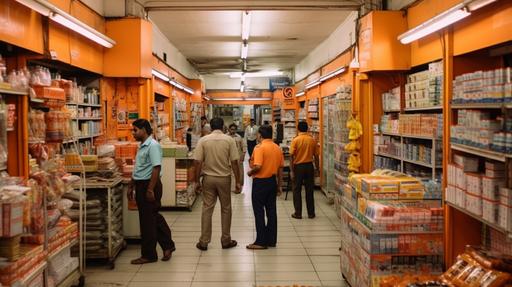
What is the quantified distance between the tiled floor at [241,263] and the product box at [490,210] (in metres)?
2.04

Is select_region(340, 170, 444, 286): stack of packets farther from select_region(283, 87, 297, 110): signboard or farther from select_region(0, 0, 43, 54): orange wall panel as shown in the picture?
select_region(283, 87, 297, 110): signboard

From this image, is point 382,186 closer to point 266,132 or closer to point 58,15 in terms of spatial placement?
point 266,132

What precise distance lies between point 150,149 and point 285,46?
8.37 meters

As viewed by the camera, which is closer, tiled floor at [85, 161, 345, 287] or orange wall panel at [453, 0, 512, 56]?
orange wall panel at [453, 0, 512, 56]

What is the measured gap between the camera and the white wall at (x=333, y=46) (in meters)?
8.82

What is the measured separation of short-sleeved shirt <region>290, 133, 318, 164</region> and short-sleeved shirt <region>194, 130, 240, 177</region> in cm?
239

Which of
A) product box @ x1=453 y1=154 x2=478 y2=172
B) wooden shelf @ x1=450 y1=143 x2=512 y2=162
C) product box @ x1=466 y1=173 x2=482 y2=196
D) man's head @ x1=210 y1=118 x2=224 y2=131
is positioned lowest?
product box @ x1=466 y1=173 x2=482 y2=196

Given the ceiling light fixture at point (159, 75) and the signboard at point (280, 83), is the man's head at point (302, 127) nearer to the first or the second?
the ceiling light fixture at point (159, 75)

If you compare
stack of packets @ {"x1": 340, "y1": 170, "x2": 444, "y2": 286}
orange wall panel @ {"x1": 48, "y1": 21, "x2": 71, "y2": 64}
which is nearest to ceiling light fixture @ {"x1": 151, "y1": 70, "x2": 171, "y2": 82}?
orange wall panel @ {"x1": 48, "y1": 21, "x2": 71, "y2": 64}

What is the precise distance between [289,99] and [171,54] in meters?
5.67

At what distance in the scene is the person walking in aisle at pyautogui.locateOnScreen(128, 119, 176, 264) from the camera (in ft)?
18.4

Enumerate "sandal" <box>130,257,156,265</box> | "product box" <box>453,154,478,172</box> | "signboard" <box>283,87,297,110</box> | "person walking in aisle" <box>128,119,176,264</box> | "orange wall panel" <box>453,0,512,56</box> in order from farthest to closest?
"signboard" <box>283,87,297,110</box> < "sandal" <box>130,257,156,265</box> < "person walking in aisle" <box>128,119,176,264</box> < "orange wall panel" <box>453,0,512,56</box> < "product box" <box>453,154,478,172</box>

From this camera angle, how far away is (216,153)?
245 inches

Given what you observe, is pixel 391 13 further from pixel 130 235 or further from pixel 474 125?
pixel 130 235
